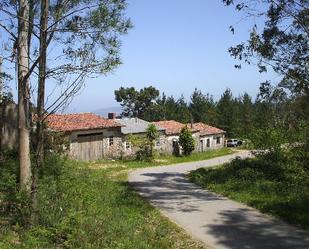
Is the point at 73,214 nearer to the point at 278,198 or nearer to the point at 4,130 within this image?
the point at 278,198

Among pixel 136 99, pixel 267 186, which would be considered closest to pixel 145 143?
pixel 267 186

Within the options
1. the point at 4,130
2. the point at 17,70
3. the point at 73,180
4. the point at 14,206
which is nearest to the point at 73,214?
the point at 14,206

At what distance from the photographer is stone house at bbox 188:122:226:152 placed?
5066 centimetres

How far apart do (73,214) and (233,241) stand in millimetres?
4146

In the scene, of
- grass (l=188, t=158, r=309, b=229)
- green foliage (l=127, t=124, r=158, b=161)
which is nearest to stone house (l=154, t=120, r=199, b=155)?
green foliage (l=127, t=124, r=158, b=161)

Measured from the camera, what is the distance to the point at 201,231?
12.5 meters

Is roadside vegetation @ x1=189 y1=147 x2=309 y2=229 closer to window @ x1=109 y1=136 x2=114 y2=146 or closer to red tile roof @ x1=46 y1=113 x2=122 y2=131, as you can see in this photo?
red tile roof @ x1=46 y1=113 x2=122 y2=131

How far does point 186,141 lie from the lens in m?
42.5

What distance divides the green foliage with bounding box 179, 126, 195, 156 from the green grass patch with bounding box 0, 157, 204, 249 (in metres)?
26.6

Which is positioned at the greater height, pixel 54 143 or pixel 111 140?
pixel 111 140

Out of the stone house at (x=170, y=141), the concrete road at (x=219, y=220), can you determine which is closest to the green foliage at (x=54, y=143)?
the concrete road at (x=219, y=220)

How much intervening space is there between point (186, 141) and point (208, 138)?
10086 millimetres

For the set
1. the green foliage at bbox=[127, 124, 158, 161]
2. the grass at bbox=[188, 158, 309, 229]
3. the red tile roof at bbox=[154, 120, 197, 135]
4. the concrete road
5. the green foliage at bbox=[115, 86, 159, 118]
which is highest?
the green foliage at bbox=[115, 86, 159, 118]

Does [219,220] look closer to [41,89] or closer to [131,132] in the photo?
[41,89]
